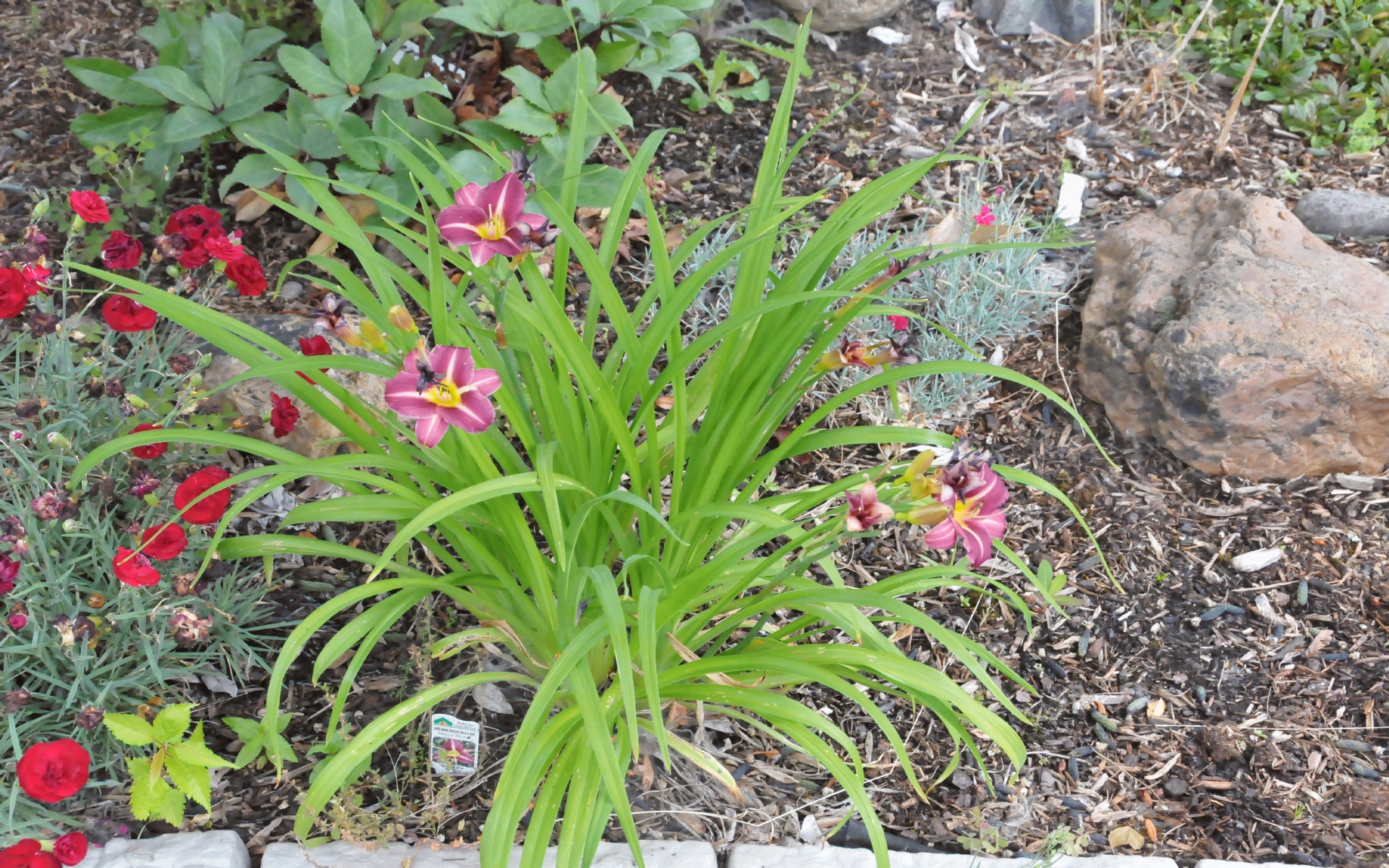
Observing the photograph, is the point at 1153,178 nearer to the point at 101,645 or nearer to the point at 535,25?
the point at 535,25

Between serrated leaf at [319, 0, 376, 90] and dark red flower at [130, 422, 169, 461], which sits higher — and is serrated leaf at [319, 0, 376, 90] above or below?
above

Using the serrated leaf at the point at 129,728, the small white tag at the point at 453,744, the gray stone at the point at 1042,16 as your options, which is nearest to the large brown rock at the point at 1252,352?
the gray stone at the point at 1042,16

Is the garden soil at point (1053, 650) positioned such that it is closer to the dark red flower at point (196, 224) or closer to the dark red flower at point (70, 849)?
the dark red flower at point (70, 849)

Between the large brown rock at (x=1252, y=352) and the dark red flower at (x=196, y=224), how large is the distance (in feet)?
7.05

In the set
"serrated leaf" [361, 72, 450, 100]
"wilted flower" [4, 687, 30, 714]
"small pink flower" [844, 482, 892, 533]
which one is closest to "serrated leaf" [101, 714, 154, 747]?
"wilted flower" [4, 687, 30, 714]

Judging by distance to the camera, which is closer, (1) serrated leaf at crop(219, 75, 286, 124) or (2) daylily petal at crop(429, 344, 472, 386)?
(2) daylily petal at crop(429, 344, 472, 386)

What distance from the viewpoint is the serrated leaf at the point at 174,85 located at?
100.0 inches

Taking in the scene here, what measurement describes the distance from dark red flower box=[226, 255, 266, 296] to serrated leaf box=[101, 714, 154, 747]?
30.4 inches

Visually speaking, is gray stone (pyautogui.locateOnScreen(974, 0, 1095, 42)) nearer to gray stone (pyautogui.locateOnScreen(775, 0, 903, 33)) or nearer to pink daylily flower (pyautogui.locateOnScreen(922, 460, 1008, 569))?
gray stone (pyautogui.locateOnScreen(775, 0, 903, 33))

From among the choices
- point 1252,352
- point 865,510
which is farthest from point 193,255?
point 1252,352

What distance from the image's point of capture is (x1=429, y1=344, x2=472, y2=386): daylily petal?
4.15ft

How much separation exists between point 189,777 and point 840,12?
324 centimetres

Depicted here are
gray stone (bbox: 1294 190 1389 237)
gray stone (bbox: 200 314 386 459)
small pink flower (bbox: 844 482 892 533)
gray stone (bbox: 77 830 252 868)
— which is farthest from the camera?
gray stone (bbox: 1294 190 1389 237)

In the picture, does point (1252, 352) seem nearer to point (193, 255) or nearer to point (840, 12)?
point (840, 12)
